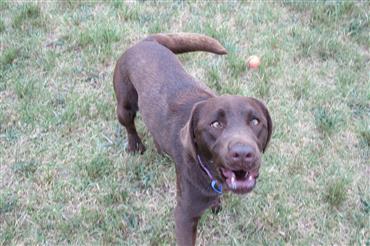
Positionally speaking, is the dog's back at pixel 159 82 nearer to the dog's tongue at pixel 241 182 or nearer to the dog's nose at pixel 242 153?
the dog's tongue at pixel 241 182

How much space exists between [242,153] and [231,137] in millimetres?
145

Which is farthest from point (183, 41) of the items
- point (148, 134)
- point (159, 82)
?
point (148, 134)

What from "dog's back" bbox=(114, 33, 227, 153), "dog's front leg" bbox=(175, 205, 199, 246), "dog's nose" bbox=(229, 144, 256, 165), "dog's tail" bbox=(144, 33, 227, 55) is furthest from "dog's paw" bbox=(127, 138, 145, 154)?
"dog's nose" bbox=(229, 144, 256, 165)

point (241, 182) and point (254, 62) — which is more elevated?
point (241, 182)

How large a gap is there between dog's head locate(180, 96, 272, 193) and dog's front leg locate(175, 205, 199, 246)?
0.46 metres

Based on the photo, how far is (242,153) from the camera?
2.86 metres

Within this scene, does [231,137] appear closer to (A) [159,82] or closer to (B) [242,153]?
(B) [242,153]

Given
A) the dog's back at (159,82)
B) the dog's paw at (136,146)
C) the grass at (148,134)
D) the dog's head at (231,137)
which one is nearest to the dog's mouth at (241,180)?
the dog's head at (231,137)

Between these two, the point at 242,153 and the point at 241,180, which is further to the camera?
the point at 241,180

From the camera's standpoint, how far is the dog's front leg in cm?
358

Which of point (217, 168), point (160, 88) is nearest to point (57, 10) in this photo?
point (160, 88)

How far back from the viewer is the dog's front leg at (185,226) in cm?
358

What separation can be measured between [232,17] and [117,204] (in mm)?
2733

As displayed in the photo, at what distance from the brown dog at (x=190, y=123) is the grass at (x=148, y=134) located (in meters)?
0.39
